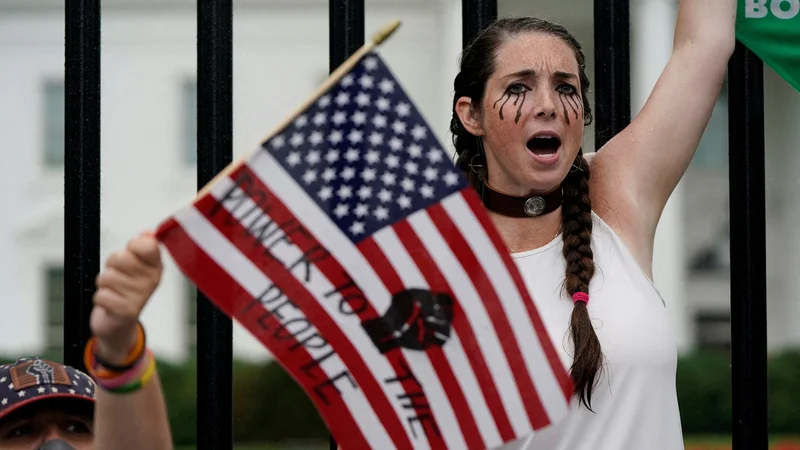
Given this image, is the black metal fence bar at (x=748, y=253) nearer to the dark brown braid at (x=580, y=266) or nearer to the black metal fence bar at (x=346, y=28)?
the dark brown braid at (x=580, y=266)

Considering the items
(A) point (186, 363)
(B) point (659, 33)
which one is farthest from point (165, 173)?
(B) point (659, 33)

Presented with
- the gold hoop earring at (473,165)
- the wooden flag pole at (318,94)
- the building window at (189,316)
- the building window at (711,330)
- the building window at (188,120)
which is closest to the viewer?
the wooden flag pole at (318,94)

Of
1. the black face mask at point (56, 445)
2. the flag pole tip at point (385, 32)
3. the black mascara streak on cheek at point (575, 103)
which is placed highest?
the flag pole tip at point (385, 32)

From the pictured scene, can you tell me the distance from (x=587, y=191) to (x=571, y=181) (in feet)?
0.14

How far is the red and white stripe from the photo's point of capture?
A: 8.29ft

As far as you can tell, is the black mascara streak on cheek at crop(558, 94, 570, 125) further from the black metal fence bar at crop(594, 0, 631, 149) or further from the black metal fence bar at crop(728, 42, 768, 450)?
the black metal fence bar at crop(728, 42, 768, 450)

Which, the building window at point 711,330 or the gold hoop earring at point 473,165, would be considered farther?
the building window at point 711,330

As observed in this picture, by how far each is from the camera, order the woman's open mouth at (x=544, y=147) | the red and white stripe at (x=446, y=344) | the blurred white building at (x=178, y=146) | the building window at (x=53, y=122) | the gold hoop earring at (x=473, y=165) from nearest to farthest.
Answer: the red and white stripe at (x=446, y=344), the woman's open mouth at (x=544, y=147), the gold hoop earring at (x=473, y=165), the blurred white building at (x=178, y=146), the building window at (x=53, y=122)

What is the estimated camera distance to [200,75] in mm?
3553

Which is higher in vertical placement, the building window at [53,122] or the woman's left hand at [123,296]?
the woman's left hand at [123,296]

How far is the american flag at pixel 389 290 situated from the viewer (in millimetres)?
2518

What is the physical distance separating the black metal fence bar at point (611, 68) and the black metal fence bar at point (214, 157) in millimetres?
934

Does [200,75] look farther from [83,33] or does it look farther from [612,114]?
[612,114]

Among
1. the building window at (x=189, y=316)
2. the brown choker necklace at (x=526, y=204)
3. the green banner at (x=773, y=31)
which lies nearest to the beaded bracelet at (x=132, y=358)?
the brown choker necklace at (x=526, y=204)
